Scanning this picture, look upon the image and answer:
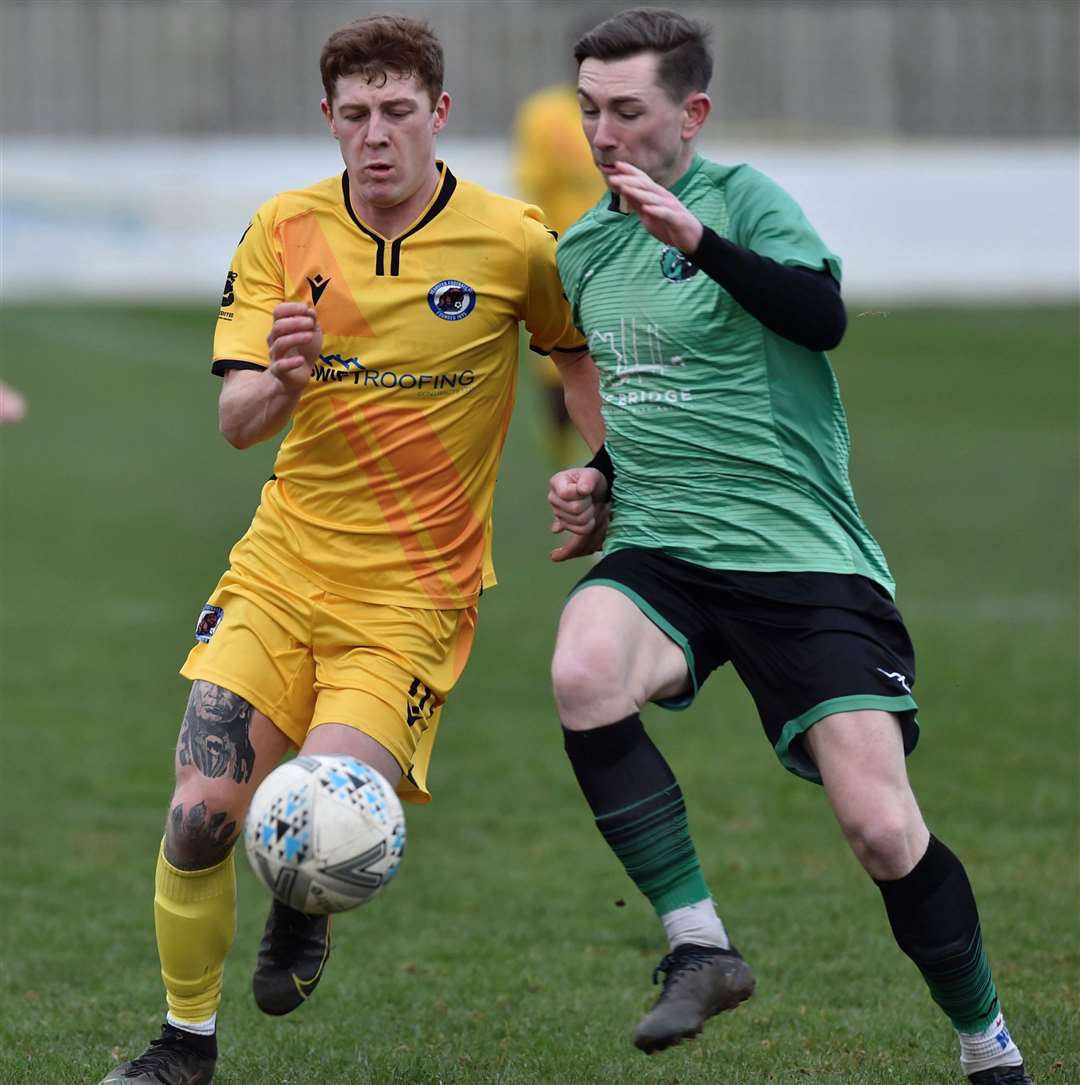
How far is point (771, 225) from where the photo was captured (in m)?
4.26

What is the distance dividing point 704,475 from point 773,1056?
1.58m

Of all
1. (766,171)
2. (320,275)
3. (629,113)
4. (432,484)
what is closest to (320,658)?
(432,484)

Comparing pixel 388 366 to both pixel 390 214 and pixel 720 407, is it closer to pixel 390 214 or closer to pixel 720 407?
pixel 390 214

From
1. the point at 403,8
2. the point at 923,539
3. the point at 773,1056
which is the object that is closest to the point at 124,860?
the point at 773,1056

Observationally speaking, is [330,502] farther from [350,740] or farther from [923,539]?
[923,539]

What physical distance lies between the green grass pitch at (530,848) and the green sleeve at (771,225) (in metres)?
0.58

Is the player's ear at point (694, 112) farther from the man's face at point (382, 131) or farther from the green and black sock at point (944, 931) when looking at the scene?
the green and black sock at point (944, 931)

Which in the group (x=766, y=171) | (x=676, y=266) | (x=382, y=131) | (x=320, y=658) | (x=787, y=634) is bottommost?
(x=766, y=171)

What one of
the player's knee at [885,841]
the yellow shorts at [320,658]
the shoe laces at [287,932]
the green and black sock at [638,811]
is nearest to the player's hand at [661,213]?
the green and black sock at [638,811]

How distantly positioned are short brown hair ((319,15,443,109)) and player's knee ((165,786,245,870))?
1.67 meters

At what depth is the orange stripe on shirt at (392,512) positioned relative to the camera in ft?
15.4

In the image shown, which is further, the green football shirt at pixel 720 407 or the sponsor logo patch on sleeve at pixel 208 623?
the sponsor logo patch on sleeve at pixel 208 623

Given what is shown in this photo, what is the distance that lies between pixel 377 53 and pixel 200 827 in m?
1.85

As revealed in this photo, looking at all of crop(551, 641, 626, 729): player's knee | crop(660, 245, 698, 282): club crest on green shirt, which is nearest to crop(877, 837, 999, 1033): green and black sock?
crop(551, 641, 626, 729): player's knee
